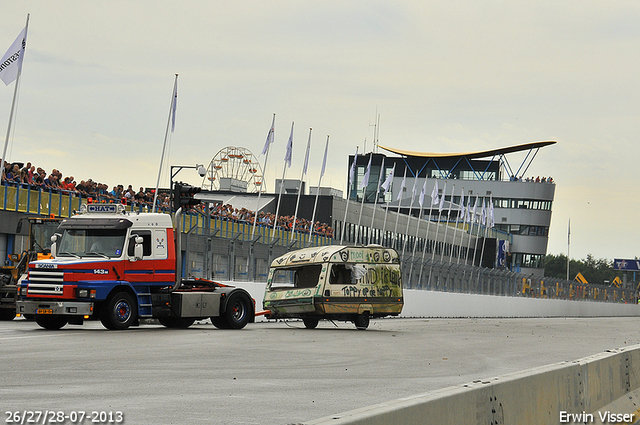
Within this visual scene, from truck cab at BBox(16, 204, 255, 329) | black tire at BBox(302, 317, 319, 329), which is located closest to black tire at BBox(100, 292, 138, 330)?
truck cab at BBox(16, 204, 255, 329)

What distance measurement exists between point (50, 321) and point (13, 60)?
11.3 m

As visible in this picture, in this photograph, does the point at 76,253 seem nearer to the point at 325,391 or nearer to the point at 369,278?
the point at 369,278

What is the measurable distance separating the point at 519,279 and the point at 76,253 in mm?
43204

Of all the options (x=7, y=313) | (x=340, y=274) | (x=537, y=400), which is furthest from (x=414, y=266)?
(x=537, y=400)

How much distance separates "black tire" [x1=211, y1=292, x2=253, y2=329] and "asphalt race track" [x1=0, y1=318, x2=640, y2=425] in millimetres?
1070

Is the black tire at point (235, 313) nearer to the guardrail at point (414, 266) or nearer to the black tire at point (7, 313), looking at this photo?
the guardrail at point (414, 266)

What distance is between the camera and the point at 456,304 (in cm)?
5025

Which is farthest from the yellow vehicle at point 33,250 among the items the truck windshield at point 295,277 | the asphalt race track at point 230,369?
the truck windshield at point 295,277

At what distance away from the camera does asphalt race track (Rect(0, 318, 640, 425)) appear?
31.6 ft

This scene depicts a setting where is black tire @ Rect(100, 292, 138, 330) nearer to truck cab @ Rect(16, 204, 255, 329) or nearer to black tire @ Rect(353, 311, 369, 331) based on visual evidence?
truck cab @ Rect(16, 204, 255, 329)

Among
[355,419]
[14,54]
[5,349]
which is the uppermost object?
[14,54]

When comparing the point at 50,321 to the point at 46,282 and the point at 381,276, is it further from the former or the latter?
the point at 381,276

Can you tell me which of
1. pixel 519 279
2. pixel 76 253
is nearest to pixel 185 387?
pixel 76 253

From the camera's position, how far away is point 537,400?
8.21 metres
